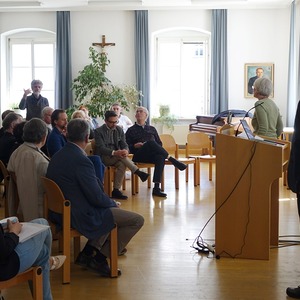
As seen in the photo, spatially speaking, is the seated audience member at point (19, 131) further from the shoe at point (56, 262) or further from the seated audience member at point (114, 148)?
the shoe at point (56, 262)

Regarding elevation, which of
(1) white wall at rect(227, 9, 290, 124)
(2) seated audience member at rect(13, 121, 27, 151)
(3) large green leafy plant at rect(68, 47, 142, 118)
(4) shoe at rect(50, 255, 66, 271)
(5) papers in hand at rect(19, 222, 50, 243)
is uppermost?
(1) white wall at rect(227, 9, 290, 124)

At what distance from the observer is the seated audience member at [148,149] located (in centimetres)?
714

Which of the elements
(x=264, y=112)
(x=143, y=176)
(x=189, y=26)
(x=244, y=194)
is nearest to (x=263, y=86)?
(x=264, y=112)

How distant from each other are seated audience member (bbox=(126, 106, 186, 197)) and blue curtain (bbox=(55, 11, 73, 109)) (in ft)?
17.0

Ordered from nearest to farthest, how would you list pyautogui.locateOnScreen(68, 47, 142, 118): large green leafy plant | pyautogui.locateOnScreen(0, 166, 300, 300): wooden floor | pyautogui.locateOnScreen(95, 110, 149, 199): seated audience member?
pyautogui.locateOnScreen(0, 166, 300, 300): wooden floor → pyautogui.locateOnScreen(95, 110, 149, 199): seated audience member → pyautogui.locateOnScreen(68, 47, 142, 118): large green leafy plant

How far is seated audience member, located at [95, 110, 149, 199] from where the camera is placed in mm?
6859

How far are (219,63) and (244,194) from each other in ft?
26.9

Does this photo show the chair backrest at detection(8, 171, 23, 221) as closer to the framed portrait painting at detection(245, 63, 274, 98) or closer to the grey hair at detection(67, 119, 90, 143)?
the grey hair at detection(67, 119, 90, 143)

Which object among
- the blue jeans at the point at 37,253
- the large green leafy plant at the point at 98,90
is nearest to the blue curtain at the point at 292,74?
the large green leafy plant at the point at 98,90

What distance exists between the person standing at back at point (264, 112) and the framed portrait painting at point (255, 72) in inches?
269

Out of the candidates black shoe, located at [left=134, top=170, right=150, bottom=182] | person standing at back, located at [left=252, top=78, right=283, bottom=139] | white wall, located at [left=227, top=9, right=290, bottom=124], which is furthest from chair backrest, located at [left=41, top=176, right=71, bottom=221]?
white wall, located at [left=227, top=9, right=290, bottom=124]

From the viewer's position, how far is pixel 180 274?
3994 mm

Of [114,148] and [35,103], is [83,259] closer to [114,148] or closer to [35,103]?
[114,148]

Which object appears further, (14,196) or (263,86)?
(263,86)
